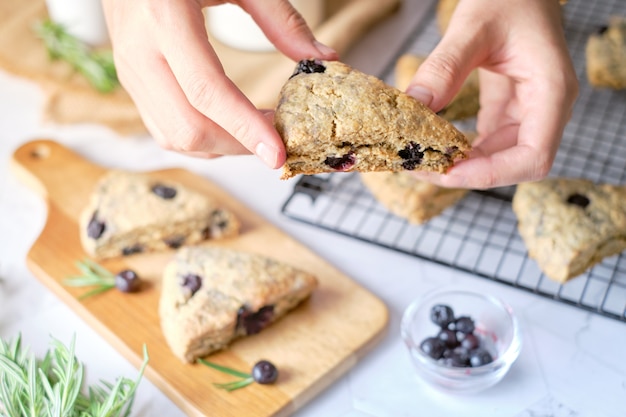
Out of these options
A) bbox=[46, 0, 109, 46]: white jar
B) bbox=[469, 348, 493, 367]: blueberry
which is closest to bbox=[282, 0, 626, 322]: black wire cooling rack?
bbox=[469, 348, 493, 367]: blueberry

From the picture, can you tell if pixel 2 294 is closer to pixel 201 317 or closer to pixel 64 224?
pixel 64 224

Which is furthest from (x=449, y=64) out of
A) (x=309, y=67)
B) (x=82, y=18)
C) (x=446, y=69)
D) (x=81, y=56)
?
(x=82, y=18)

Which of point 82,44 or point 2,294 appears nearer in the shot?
point 2,294

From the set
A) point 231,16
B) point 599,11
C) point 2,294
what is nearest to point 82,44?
point 231,16

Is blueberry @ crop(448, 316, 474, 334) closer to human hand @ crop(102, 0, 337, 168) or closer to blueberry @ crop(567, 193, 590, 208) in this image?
blueberry @ crop(567, 193, 590, 208)

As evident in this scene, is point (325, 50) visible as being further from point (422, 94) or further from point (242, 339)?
point (242, 339)

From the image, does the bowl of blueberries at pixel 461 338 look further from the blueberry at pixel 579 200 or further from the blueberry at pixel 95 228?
the blueberry at pixel 95 228

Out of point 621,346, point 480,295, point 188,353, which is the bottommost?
point 621,346
